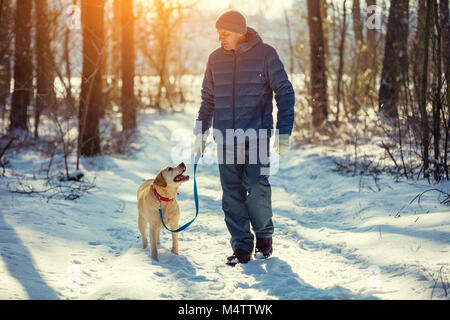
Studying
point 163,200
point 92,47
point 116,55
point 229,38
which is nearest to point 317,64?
point 92,47

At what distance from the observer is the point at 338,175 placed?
7492mm

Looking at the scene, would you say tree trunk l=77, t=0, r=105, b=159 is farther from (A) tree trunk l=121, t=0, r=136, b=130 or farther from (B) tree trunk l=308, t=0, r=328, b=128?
(B) tree trunk l=308, t=0, r=328, b=128

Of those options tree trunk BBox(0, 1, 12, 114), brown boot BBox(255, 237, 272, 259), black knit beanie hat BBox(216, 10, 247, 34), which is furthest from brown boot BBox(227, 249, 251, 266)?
tree trunk BBox(0, 1, 12, 114)

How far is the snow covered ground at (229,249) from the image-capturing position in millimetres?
3219

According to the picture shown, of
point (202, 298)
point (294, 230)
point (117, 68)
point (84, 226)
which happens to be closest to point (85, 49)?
point (84, 226)

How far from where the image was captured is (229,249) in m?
4.49

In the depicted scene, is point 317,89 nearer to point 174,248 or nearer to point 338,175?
point 338,175

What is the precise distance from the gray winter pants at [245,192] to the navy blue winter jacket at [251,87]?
0.85ft

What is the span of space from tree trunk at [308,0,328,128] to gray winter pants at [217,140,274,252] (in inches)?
334

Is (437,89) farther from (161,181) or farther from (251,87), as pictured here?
(161,181)

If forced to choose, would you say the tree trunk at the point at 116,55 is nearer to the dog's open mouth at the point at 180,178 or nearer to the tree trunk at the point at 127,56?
the tree trunk at the point at 127,56

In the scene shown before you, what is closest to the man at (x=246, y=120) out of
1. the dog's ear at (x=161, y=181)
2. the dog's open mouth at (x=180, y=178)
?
the dog's open mouth at (x=180, y=178)

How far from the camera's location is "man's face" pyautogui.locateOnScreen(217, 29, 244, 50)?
3799 mm

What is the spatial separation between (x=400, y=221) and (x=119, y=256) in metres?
3.27
